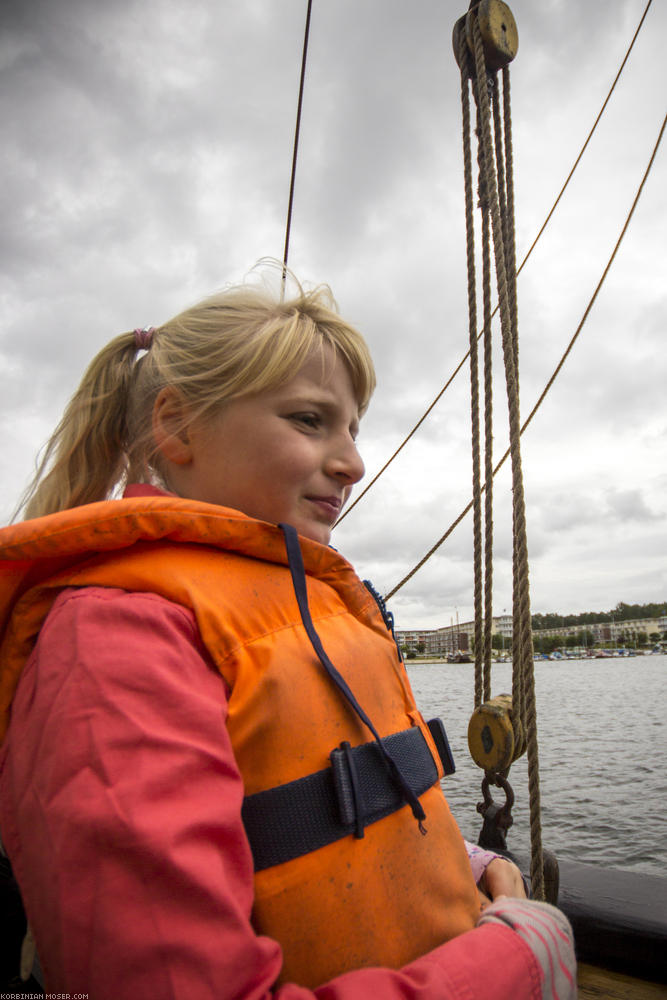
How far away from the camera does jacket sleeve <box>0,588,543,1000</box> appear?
2.13 feet

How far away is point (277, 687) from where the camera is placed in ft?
3.08

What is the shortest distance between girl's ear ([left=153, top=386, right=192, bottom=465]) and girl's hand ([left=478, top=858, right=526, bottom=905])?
111cm

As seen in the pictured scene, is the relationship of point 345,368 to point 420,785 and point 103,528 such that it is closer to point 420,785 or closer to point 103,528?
point 103,528

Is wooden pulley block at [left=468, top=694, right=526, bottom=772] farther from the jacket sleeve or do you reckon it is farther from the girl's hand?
the jacket sleeve

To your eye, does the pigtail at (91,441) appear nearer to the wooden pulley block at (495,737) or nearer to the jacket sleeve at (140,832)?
the jacket sleeve at (140,832)

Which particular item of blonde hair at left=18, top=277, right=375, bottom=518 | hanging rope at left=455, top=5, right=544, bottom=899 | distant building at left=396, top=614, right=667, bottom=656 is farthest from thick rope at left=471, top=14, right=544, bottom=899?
distant building at left=396, top=614, right=667, bottom=656

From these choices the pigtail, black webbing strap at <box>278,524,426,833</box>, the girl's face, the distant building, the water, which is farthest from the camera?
the distant building

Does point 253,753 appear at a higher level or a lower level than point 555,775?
higher

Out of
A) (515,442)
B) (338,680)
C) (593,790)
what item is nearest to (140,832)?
(338,680)

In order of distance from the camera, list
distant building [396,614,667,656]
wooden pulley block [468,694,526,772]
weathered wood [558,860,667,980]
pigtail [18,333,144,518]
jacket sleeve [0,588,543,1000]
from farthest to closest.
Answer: distant building [396,614,667,656] → weathered wood [558,860,667,980] → wooden pulley block [468,694,526,772] → pigtail [18,333,144,518] → jacket sleeve [0,588,543,1000]

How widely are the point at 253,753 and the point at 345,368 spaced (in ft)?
2.79

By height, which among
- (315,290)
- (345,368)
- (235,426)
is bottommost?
(235,426)

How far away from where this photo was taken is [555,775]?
1170 cm

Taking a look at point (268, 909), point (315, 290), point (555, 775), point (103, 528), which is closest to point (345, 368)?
Result: point (315, 290)
